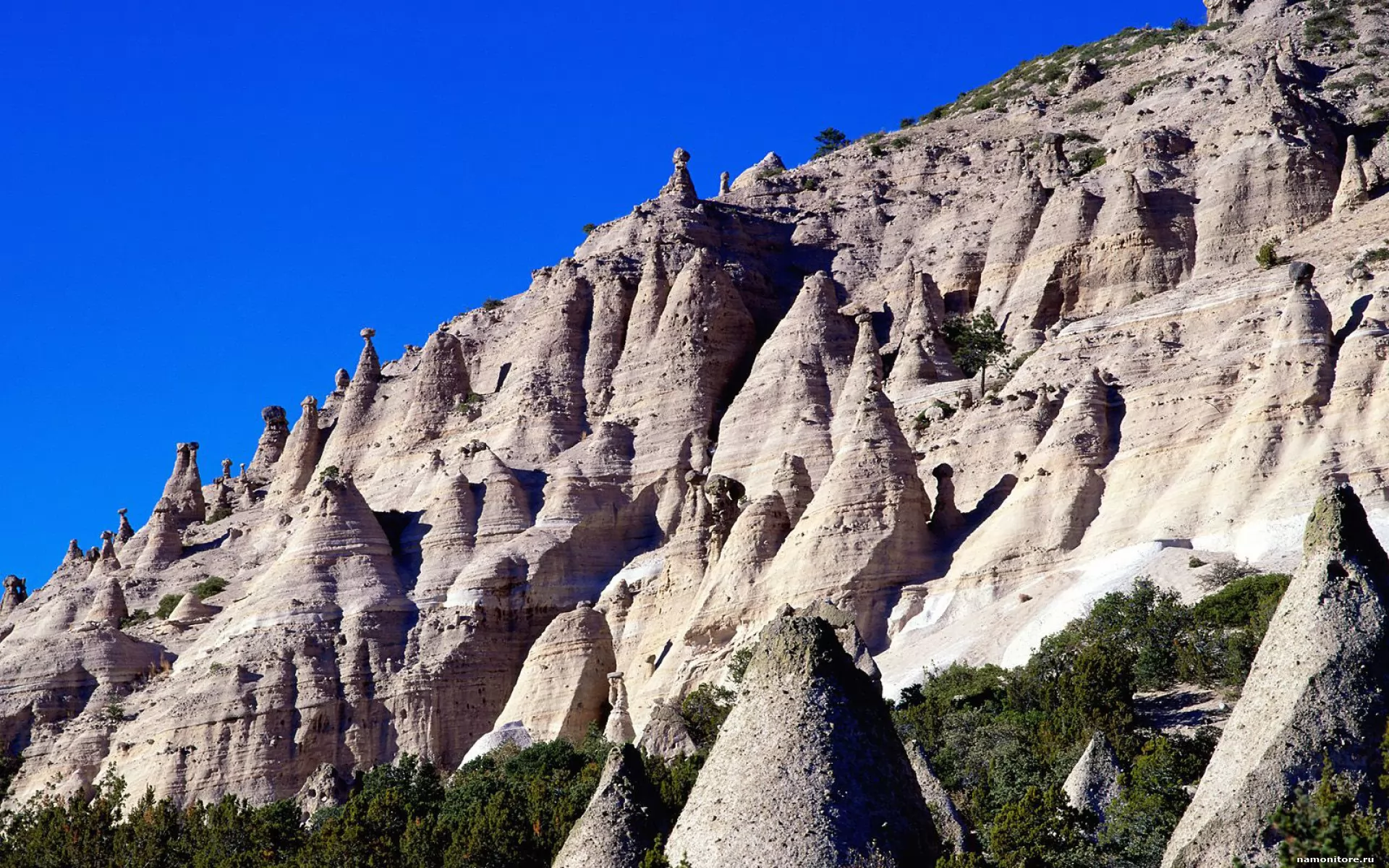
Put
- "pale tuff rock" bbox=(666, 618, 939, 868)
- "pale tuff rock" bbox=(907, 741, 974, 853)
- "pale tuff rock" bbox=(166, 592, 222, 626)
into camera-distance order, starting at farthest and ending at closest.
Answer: "pale tuff rock" bbox=(166, 592, 222, 626), "pale tuff rock" bbox=(907, 741, 974, 853), "pale tuff rock" bbox=(666, 618, 939, 868)

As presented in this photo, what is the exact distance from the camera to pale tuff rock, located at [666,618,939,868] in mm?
19688

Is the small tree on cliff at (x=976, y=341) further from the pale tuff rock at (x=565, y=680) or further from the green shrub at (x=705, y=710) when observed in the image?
the green shrub at (x=705, y=710)

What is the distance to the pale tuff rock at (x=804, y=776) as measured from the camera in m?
19.7

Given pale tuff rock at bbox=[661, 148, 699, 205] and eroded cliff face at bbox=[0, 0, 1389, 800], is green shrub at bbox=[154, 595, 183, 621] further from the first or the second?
pale tuff rock at bbox=[661, 148, 699, 205]

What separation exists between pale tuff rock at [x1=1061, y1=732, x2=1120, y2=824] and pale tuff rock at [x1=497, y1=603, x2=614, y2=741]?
106 feet

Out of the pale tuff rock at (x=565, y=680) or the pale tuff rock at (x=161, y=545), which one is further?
the pale tuff rock at (x=161, y=545)

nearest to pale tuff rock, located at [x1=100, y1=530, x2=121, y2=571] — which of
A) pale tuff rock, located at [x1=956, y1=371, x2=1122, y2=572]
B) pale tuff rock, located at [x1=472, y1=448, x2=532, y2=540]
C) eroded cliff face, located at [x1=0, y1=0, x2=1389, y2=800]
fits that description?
eroded cliff face, located at [x1=0, y1=0, x2=1389, y2=800]

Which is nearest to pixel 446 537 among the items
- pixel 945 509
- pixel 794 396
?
pixel 794 396

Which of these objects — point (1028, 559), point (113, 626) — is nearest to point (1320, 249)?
point (1028, 559)

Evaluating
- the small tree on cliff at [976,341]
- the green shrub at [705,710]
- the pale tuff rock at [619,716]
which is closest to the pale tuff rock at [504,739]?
the pale tuff rock at [619,716]

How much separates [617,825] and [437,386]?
63.2 meters

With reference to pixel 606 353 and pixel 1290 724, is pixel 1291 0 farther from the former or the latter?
pixel 1290 724

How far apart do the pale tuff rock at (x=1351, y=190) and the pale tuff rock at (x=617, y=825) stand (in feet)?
180

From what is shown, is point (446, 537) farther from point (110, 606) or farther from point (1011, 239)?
point (1011, 239)
